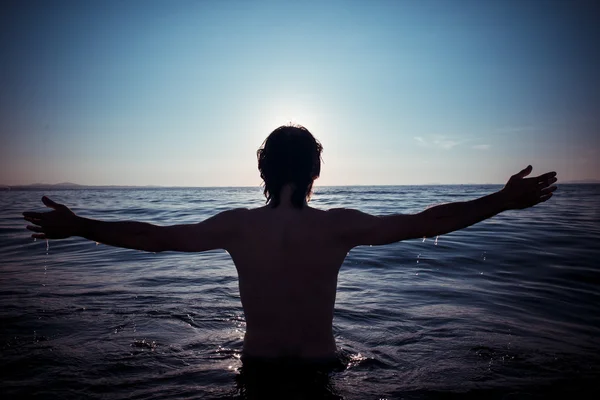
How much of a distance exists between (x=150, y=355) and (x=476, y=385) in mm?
3037

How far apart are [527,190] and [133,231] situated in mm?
2814

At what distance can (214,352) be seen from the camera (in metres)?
3.42

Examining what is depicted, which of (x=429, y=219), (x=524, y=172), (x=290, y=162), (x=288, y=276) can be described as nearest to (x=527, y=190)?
(x=524, y=172)

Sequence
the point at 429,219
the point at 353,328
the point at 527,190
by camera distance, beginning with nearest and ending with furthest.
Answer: the point at 429,219 → the point at 527,190 → the point at 353,328

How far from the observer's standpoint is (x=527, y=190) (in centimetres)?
239

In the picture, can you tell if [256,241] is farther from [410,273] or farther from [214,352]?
[410,273]

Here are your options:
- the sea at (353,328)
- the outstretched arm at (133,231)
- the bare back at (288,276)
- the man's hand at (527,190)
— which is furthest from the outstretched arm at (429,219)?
the sea at (353,328)

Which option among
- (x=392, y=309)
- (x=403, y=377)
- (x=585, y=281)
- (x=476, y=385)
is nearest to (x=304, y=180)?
(x=403, y=377)

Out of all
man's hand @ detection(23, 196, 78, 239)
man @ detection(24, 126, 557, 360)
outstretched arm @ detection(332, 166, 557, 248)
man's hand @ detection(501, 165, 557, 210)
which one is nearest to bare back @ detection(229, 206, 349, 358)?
man @ detection(24, 126, 557, 360)

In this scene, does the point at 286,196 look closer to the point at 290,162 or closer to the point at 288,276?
the point at 290,162

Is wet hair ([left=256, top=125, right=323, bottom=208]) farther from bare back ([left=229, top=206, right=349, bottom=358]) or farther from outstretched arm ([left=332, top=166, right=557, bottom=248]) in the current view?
outstretched arm ([left=332, top=166, right=557, bottom=248])

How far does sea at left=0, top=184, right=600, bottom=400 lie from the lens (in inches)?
108

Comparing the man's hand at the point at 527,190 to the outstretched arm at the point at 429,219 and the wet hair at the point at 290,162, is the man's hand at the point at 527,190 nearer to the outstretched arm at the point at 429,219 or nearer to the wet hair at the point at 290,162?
the outstretched arm at the point at 429,219

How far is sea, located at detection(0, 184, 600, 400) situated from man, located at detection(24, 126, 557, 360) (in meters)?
0.48
